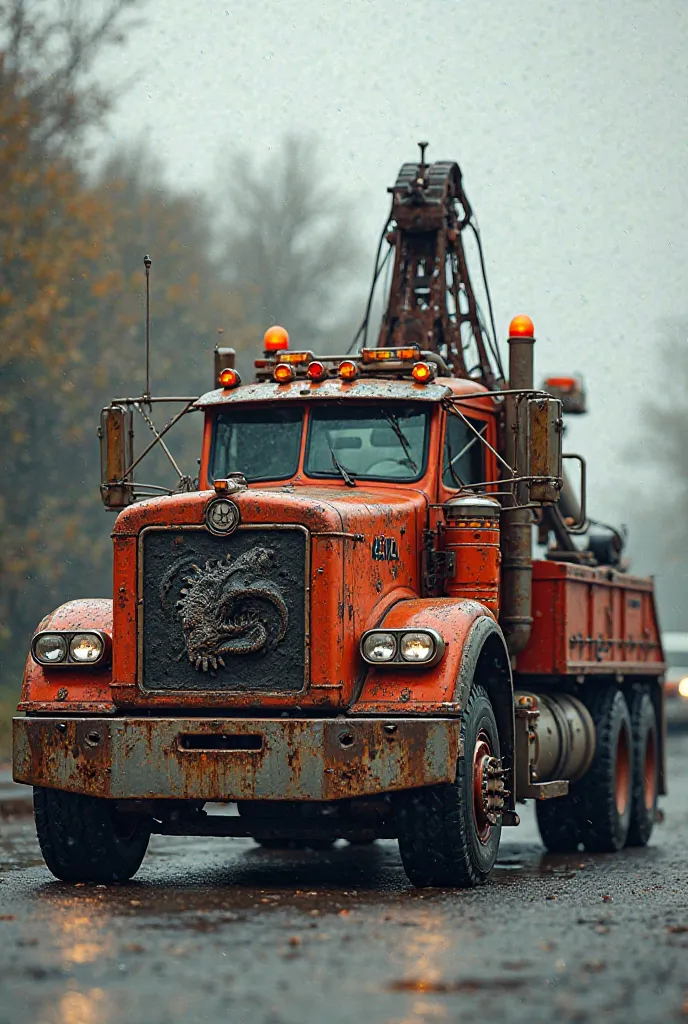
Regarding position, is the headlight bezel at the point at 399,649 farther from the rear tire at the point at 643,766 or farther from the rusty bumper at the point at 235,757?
the rear tire at the point at 643,766

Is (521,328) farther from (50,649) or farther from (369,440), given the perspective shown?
(50,649)

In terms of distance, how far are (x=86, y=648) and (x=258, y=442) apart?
2069mm

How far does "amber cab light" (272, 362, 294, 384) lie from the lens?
40.6 feet

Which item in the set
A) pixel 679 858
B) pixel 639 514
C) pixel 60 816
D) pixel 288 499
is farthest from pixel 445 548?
pixel 639 514

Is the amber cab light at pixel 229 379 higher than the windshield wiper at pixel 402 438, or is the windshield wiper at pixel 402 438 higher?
the amber cab light at pixel 229 379

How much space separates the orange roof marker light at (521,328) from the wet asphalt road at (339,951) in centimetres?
384

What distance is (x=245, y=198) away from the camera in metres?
53.2

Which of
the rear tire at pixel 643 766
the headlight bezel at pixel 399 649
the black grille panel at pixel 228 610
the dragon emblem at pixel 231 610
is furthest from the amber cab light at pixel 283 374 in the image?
the rear tire at pixel 643 766

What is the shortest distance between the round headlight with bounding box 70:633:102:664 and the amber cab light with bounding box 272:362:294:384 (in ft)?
7.89

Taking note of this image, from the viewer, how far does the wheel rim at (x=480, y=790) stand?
35.1 feet

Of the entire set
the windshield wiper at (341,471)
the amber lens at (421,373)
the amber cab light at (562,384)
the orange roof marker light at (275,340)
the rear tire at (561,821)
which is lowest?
the rear tire at (561,821)

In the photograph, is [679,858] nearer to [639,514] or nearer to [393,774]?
[393,774]

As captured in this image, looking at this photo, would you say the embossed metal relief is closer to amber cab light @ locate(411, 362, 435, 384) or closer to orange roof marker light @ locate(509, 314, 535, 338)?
amber cab light @ locate(411, 362, 435, 384)

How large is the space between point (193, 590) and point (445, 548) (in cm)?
200
